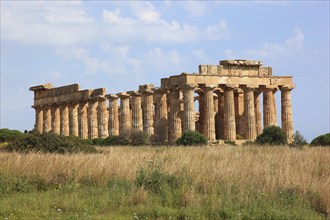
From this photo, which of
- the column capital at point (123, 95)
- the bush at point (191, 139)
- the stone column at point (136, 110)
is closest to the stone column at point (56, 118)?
the column capital at point (123, 95)

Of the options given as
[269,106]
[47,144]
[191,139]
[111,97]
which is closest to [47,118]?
[111,97]

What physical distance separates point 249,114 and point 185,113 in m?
5.39

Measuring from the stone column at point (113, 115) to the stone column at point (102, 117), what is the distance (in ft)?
1.80

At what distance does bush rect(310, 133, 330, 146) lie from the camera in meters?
40.4

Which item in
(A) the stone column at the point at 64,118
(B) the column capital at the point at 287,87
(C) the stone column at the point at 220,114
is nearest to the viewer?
(B) the column capital at the point at 287,87

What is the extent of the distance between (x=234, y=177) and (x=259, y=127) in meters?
35.5

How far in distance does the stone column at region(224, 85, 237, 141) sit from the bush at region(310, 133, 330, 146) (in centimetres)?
597

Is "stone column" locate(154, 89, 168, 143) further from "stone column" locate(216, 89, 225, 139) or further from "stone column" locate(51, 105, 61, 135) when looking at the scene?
"stone column" locate(51, 105, 61, 135)

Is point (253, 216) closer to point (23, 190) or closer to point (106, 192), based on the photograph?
point (106, 192)

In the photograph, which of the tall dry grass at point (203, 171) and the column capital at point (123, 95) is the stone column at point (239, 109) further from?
the tall dry grass at point (203, 171)

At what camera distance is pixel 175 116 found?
148 ft

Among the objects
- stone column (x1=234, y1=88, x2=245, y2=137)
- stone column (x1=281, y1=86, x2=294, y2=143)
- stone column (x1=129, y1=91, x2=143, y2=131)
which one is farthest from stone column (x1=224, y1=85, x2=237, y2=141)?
stone column (x1=129, y1=91, x2=143, y2=131)

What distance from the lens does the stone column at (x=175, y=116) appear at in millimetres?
44844

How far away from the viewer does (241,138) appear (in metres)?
46.4
